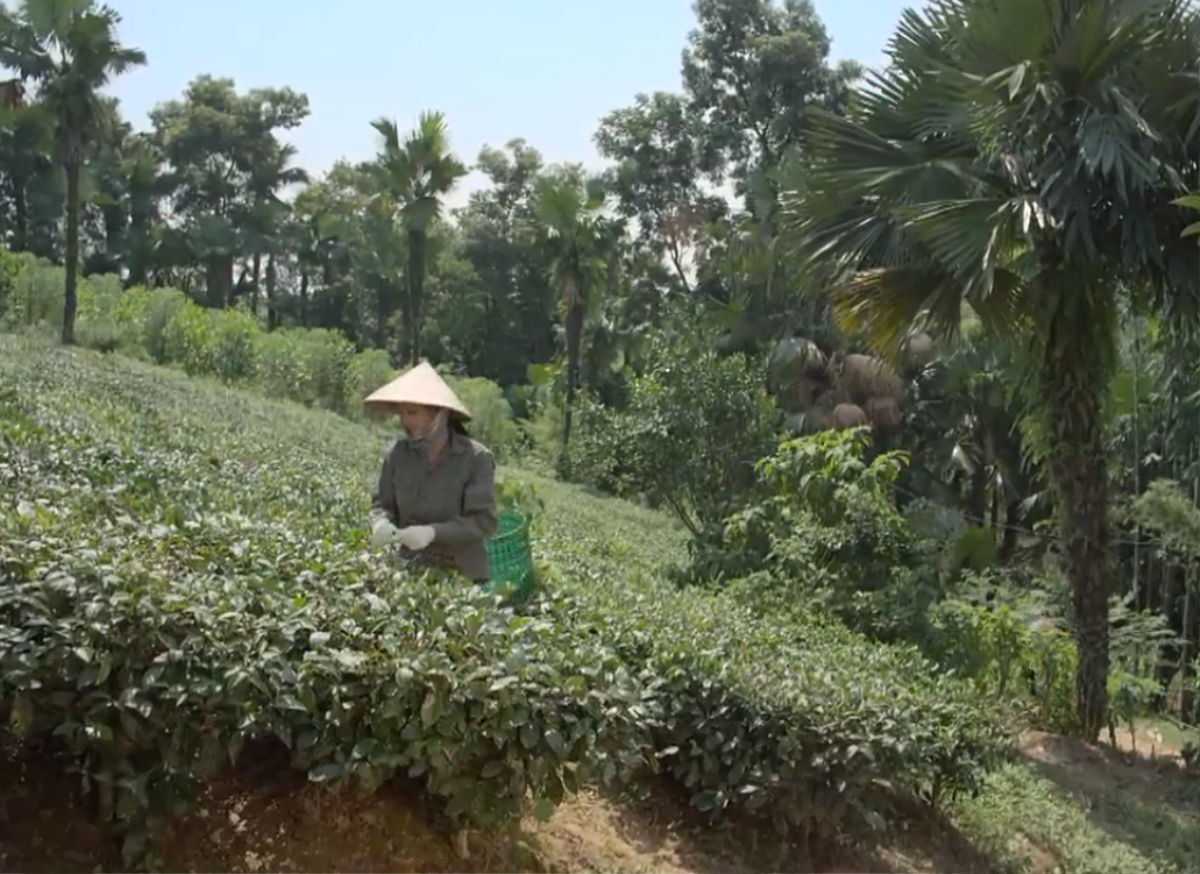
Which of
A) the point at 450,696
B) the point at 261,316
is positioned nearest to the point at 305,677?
the point at 450,696

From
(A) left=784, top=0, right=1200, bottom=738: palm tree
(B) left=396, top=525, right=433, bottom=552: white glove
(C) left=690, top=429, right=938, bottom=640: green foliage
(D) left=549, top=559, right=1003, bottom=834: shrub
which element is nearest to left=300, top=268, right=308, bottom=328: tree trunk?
(C) left=690, top=429, right=938, bottom=640: green foliage

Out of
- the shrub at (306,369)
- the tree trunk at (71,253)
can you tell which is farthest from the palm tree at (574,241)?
the tree trunk at (71,253)

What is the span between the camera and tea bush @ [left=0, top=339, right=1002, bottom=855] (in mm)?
3074

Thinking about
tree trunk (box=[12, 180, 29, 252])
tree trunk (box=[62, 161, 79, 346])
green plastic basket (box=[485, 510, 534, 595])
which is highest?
tree trunk (box=[12, 180, 29, 252])

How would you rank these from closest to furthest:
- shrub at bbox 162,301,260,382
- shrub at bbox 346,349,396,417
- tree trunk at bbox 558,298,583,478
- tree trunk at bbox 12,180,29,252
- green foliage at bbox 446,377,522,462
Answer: shrub at bbox 162,301,260,382 → shrub at bbox 346,349,396,417 → tree trunk at bbox 558,298,583,478 → green foliage at bbox 446,377,522,462 → tree trunk at bbox 12,180,29,252

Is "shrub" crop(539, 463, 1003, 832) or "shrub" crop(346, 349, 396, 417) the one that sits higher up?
"shrub" crop(346, 349, 396, 417)

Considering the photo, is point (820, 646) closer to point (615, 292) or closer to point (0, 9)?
point (0, 9)

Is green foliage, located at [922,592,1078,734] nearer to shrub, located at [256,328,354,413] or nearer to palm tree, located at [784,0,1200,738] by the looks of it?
palm tree, located at [784,0,1200,738]

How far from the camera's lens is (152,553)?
3.52 m

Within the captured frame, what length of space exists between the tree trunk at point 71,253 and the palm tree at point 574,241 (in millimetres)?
10497

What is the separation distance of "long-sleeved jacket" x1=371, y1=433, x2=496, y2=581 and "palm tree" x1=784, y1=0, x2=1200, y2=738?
15.2 feet

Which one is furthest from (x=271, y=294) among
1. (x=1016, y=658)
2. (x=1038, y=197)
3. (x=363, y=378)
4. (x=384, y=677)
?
(x=384, y=677)

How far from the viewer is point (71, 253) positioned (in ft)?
89.0

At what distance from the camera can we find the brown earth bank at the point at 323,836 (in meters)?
3.33
